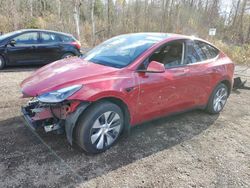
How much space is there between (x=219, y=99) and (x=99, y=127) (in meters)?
2.97

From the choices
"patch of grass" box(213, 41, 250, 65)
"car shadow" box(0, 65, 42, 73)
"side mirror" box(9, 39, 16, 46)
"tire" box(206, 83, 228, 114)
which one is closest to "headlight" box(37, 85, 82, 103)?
"tire" box(206, 83, 228, 114)

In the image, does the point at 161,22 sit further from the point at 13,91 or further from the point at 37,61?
the point at 13,91

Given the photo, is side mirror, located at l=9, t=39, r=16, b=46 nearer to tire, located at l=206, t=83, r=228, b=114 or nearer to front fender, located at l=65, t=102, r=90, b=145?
front fender, located at l=65, t=102, r=90, b=145

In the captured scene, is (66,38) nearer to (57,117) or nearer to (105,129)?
(57,117)

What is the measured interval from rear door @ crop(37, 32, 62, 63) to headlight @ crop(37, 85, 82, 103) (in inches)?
239

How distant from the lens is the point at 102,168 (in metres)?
2.99

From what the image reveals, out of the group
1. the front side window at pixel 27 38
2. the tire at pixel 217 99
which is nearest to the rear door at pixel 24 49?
the front side window at pixel 27 38

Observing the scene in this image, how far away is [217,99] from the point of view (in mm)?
4953

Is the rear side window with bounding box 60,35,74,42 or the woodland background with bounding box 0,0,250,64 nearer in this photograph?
the rear side window with bounding box 60,35,74,42

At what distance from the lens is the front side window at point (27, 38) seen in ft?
26.3

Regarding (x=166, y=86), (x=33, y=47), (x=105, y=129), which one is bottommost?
(x=105, y=129)

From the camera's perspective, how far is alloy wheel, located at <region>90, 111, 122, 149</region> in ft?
10.3

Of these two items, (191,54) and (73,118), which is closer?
(73,118)

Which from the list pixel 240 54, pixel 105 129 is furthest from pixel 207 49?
pixel 240 54
